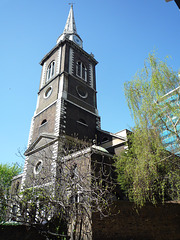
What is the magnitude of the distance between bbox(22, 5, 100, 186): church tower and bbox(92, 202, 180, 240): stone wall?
6.72 m

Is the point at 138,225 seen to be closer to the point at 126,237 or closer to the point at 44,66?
the point at 126,237

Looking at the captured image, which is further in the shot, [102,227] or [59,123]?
[59,123]

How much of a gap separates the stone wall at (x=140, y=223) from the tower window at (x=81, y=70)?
16847 millimetres

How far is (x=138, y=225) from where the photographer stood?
10945 mm

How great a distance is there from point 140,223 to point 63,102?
12.3m

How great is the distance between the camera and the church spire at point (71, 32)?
95.5 feet

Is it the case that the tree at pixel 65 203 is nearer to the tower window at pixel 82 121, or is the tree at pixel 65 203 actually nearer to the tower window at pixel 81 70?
the tower window at pixel 82 121

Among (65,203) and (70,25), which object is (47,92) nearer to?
(65,203)

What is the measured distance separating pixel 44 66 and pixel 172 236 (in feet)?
77.3

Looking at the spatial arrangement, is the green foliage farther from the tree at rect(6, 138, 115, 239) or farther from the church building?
the church building

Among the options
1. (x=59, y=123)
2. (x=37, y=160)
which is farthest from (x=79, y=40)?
(x=37, y=160)

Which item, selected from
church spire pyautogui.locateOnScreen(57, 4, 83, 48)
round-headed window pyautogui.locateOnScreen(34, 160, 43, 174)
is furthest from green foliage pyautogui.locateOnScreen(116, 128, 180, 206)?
church spire pyautogui.locateOnScreen(57, 4, 83, 48)

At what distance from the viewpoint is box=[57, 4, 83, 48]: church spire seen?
2911 cm

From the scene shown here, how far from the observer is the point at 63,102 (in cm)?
1850
